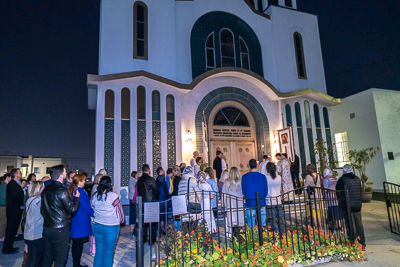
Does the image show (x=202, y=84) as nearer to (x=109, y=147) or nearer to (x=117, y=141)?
(x=117, y=141)

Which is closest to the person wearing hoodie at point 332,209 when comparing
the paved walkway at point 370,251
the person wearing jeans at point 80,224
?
the paved walkway at point 370,251

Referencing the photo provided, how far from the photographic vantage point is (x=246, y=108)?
13.3m

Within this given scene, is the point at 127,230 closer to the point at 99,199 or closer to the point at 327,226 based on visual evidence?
the point at 99,199

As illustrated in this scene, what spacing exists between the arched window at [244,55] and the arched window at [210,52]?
64.8 inches

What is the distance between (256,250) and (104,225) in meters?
2.68

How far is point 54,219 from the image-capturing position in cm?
403

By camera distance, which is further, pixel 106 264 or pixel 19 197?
pixel 19 197

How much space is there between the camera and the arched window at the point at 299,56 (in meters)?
14.9

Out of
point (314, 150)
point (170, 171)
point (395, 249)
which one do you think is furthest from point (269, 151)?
point (395, 249)

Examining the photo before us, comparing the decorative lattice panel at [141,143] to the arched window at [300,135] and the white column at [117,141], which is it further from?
the arched window at [300,135]

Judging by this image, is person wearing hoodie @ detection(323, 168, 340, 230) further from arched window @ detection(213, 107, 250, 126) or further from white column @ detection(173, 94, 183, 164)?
arched window @ detection(213, 107, 250, 126)

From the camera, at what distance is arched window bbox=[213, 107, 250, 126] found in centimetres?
1295

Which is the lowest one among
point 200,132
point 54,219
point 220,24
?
point 54,219

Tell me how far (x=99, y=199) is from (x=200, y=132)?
25.8ft
